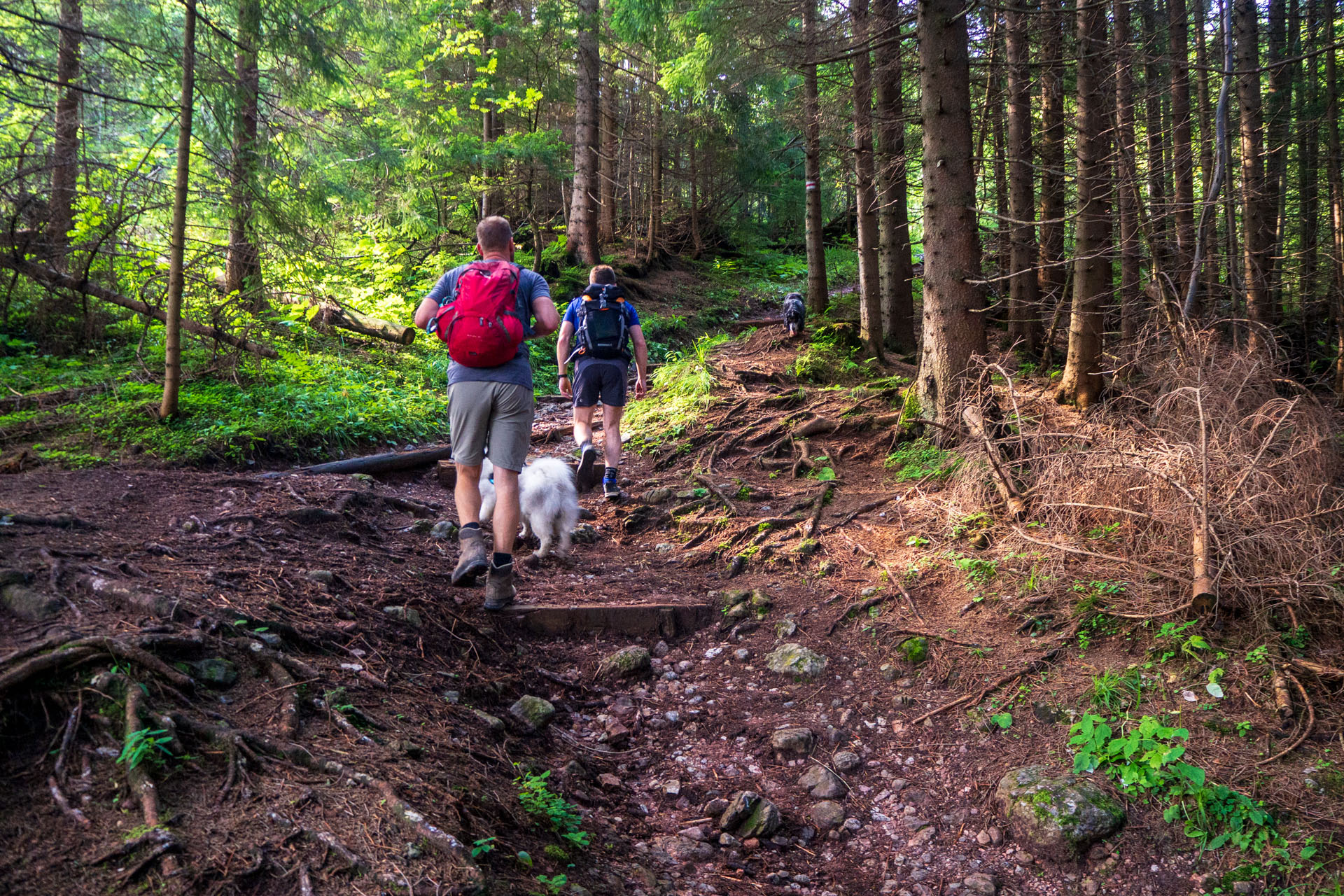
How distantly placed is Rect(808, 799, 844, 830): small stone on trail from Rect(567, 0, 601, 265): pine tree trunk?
48.0ft

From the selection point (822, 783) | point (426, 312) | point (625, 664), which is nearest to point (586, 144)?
point (426, 312)

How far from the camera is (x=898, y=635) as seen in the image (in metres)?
4.86

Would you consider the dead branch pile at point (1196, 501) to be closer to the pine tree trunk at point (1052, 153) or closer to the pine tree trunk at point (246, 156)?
the pine tree trunk at point (1052, 153)

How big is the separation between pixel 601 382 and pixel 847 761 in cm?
463

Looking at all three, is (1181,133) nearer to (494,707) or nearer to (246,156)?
(494,707)

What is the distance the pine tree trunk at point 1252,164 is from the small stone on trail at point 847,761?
25.7 feet

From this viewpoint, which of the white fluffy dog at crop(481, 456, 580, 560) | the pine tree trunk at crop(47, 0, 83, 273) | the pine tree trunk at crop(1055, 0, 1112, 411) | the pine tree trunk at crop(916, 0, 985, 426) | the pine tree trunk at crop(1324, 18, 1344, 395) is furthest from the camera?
the pine tree trunk at crop(1324, 18, 1344, 395)

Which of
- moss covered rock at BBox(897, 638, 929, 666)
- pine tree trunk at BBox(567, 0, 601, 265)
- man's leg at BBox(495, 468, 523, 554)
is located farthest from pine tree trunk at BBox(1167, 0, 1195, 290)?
pine tree trunk at BBox(567, 0, 601, 265)

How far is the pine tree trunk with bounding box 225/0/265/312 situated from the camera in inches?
332

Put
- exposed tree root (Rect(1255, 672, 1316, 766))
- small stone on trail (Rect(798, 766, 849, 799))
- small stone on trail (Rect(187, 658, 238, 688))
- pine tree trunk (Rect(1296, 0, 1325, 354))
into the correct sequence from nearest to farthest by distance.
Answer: small stone on trail (Rect(187, 658, 238, 688)), exposed tree root (Rect(1255, 672, 1316, 766)), small stone on trail (Rect(798, 766, 849, 799)), pine tree trunk (Rect(1296, 0, 1325, 354))

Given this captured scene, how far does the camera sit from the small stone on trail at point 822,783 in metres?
3.87

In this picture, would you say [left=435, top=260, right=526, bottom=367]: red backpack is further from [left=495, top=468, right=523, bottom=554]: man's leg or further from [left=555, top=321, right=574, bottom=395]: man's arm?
[left=555, top=321, right=574, bottom=395]: man's arm

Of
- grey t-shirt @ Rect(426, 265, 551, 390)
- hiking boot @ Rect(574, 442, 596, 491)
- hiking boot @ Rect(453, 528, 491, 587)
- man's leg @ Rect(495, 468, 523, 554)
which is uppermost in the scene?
grey t-shirt @ Rect(426, 265, 551, 390)

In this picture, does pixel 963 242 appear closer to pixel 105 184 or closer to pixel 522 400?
pixel 522 400
